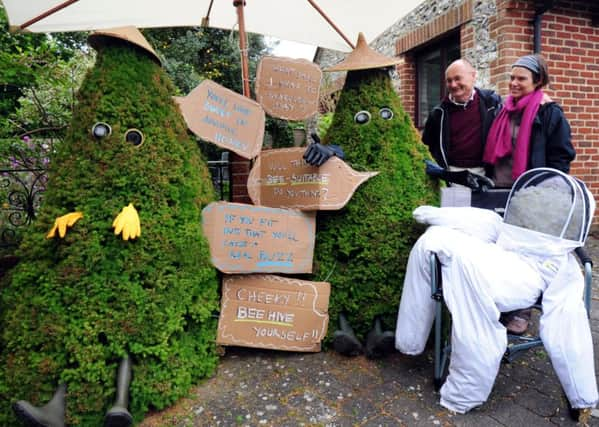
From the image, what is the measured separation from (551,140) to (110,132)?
8.25 ft

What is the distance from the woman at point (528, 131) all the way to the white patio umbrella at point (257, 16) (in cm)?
133

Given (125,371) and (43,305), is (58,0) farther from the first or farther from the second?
(125,371)

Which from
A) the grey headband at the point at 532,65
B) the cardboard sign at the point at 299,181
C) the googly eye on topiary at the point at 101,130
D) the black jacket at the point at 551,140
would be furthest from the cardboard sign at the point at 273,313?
the grey headband at the point at 532,65

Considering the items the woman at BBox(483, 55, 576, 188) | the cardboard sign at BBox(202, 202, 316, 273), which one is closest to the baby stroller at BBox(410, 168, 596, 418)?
the woman at BBox(483, 55, 576, 188)

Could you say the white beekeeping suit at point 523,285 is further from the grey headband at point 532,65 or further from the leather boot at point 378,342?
the grey headband at point 532,65

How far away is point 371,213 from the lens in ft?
8.54

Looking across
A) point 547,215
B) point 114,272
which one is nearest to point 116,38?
point 114,272

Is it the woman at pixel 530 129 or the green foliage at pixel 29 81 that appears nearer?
the woman at pixel 530 129

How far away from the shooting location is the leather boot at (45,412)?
1670 mm

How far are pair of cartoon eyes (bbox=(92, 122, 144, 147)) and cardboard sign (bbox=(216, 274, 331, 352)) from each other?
0.91 m

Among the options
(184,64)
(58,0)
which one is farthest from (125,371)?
(184,64)

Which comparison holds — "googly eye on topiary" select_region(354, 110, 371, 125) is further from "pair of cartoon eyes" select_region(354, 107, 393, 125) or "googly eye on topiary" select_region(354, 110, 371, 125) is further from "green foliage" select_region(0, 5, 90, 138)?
"green foliage" select_region(0, 5, 90, 138)

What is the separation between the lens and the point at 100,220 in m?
2.04

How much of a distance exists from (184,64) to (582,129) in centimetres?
795
